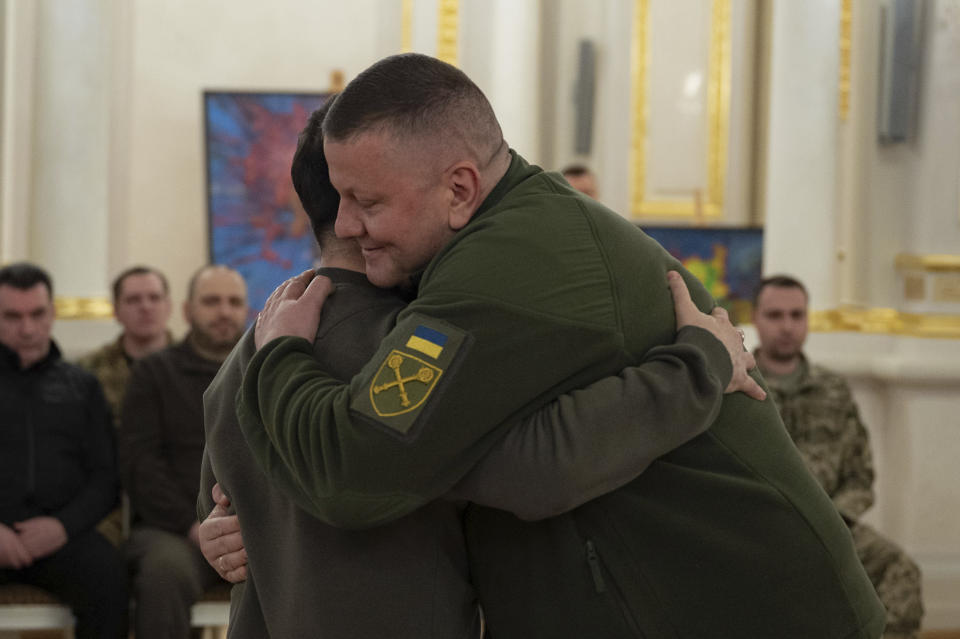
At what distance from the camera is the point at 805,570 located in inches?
69.9

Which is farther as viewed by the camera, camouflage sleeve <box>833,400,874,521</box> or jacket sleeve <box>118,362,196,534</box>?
camouflage sleeve <box>833,400,874,521</box>

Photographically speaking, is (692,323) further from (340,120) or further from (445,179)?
(340,120)

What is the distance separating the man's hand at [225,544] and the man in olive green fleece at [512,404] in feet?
0.84

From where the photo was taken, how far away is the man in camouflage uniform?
522 centimetres

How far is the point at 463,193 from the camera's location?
1806mm

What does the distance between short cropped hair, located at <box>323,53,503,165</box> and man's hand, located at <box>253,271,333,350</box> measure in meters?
0.22

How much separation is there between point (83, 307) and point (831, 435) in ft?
11.9

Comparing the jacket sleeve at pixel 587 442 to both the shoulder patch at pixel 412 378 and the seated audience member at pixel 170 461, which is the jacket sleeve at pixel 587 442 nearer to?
the shoulder patch at pixel 412 378

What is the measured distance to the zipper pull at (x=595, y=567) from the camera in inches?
68.7

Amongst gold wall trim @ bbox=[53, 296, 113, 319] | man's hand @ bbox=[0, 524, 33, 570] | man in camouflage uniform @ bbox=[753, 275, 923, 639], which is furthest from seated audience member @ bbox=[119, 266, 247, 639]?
man in camouflage uniform @ bbox=[753, 275, 923, 639]

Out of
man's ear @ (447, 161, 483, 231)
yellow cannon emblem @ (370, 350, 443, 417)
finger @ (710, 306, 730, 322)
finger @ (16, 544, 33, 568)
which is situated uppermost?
man's ear @ (447, 161, 483, 231)

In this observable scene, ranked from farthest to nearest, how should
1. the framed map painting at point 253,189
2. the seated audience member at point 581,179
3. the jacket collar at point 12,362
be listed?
1. the framed map painting at point 253,189
2. the seated audience member at point 581,179
3. the jacket collar at point 12,362

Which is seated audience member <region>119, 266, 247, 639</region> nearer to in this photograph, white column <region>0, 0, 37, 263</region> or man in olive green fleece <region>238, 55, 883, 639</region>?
white column <region>0, 0, 37, 263</region>

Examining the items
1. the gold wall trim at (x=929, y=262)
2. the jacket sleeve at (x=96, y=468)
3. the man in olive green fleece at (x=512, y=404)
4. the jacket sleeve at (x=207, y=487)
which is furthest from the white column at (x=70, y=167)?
the man in olive green fleece at (x=512, y=404)
